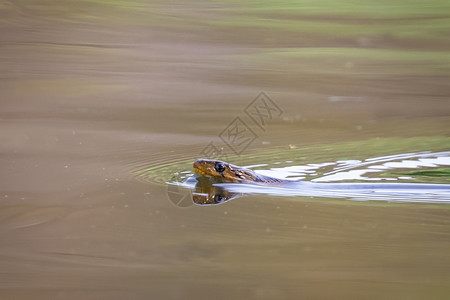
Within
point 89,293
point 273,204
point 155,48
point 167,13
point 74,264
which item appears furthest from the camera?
point 167,13

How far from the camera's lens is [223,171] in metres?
5.82

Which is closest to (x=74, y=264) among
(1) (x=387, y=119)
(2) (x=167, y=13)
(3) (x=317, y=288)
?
(3) (x=317, y=288)

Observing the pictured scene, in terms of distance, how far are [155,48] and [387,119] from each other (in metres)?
3.54

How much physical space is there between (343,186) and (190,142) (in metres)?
1.76

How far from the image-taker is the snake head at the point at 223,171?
Result: 19.0 feet

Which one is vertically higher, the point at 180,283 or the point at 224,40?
the point at 224,40

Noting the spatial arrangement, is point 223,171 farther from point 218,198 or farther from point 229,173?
point 218,198

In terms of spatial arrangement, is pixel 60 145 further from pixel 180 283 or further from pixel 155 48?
pixel 155 48

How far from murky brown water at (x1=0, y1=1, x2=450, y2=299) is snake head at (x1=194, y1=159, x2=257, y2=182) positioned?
36cm

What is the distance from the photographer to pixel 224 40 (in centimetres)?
1118

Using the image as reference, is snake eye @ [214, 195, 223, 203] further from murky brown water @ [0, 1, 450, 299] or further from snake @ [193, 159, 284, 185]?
snake @ [193, 159, 284, 185]

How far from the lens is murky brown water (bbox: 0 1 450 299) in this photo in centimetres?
393

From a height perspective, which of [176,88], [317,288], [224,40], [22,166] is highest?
[224,40]

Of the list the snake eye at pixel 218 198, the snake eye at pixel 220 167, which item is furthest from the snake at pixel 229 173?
the snake eye at pixel 218 198
